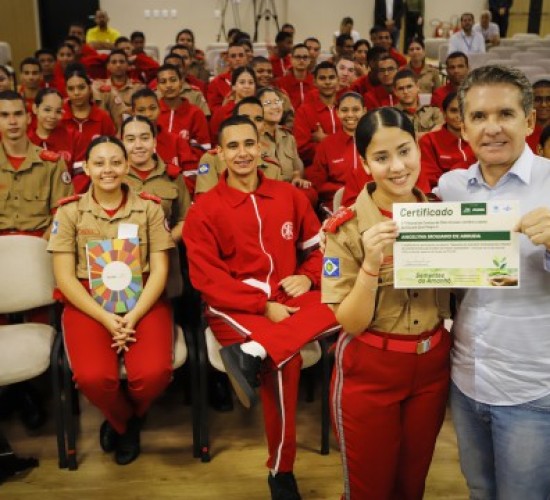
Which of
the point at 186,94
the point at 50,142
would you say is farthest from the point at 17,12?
the point at 50,142

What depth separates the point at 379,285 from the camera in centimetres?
156

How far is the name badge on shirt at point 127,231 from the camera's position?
101 inches

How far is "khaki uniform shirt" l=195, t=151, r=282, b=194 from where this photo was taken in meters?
3.45

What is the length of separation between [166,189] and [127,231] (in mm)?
706

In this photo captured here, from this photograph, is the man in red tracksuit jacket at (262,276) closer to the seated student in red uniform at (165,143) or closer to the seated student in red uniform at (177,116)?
the seated student in red uniform at (165,143)

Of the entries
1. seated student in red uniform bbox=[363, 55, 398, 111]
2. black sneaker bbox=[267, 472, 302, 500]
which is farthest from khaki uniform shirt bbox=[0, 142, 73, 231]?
seated student in red uniform bbox=[363, 55, 398, 111]

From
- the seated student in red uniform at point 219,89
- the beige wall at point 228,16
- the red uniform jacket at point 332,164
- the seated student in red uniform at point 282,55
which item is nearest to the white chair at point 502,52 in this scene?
the seated student in red uniform at point 282,55

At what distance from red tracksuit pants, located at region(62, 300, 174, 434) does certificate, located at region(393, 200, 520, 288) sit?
4.23ft

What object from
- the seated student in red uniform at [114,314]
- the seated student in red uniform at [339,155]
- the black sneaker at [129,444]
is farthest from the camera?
the seated student in red uniform at [339,155]

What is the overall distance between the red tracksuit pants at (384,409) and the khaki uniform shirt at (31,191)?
2.08 metres

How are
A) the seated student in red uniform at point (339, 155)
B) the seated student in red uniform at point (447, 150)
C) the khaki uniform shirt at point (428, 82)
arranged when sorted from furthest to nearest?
the khaki uniform shirt at point (428, 82) → the seated student in red uniform at point (339, 155) → the seated student in red uniform at point (447, 150)

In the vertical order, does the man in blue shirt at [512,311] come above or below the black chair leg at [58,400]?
above

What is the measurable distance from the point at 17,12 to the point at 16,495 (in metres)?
10.6

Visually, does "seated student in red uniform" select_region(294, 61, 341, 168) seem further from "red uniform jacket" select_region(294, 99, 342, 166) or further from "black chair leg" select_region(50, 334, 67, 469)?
"black chair leg" select_region(50, 334, 67, 469)
